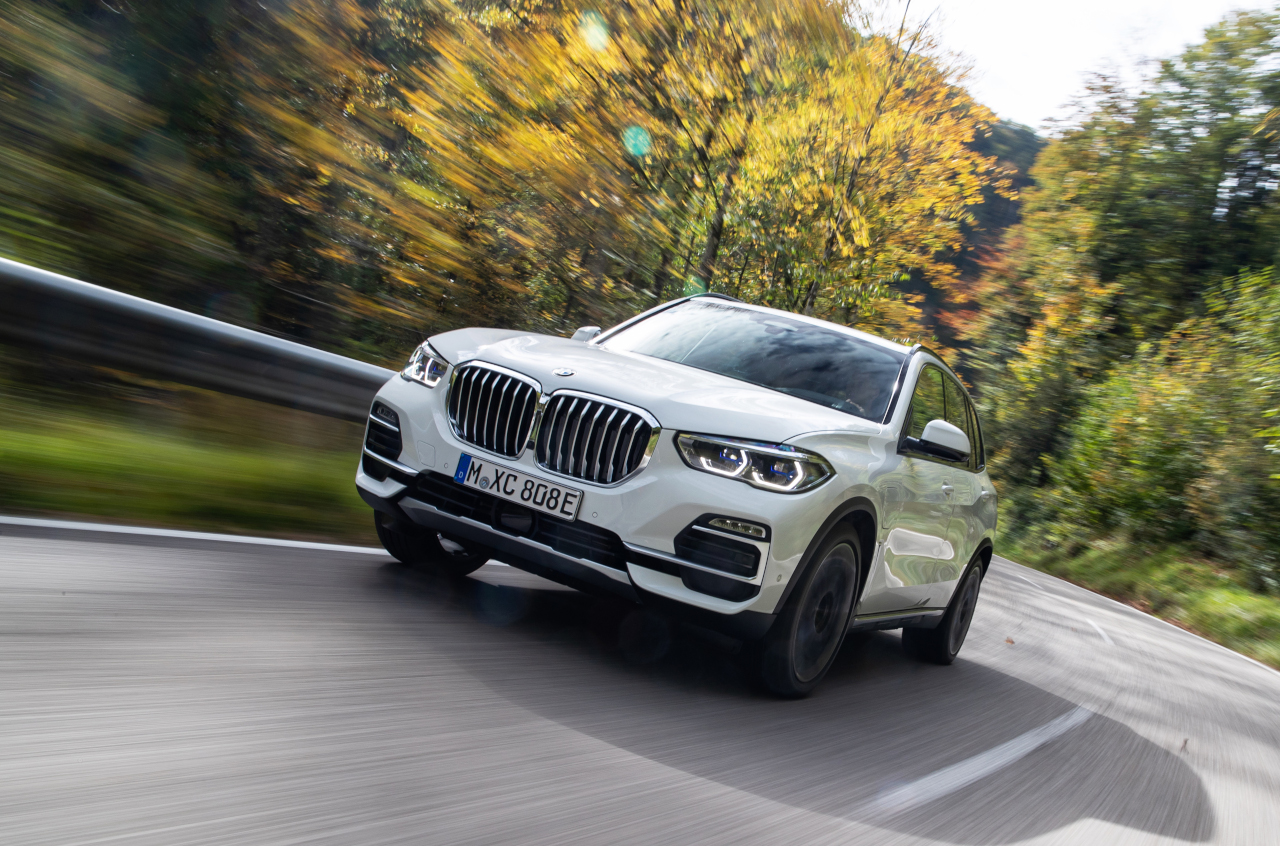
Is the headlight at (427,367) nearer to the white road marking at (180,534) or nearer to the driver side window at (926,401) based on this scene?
the white road marking at (180,534)

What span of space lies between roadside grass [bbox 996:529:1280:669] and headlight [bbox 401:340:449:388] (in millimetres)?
13263

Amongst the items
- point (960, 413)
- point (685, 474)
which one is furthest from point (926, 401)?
point (685, 474)

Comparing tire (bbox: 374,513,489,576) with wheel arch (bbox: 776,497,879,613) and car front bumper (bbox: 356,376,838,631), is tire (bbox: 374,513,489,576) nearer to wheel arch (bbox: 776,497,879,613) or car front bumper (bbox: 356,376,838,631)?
car front bumper (bbox: 356,376,838,631)

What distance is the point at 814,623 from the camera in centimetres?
460

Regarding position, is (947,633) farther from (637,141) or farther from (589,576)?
(637,141)

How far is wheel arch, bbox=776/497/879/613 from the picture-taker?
4234 millimetres

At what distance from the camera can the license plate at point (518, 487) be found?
4.18 m

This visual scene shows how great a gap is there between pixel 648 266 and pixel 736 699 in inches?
385

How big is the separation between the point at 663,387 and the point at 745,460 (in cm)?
53

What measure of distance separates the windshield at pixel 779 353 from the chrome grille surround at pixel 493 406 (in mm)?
1210

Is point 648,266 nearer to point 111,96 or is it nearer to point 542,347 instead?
point 111,96

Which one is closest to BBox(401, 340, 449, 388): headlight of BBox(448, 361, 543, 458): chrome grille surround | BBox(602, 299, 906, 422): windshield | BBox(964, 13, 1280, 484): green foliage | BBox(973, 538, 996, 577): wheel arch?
BBox(448, 361, 543, 458): chrome grille surround

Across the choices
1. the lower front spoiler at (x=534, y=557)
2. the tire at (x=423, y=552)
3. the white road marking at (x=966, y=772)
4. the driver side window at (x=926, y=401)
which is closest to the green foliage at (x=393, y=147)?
the tire at (x=423, y=552)

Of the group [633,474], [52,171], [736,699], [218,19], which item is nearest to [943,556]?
[736,699]
